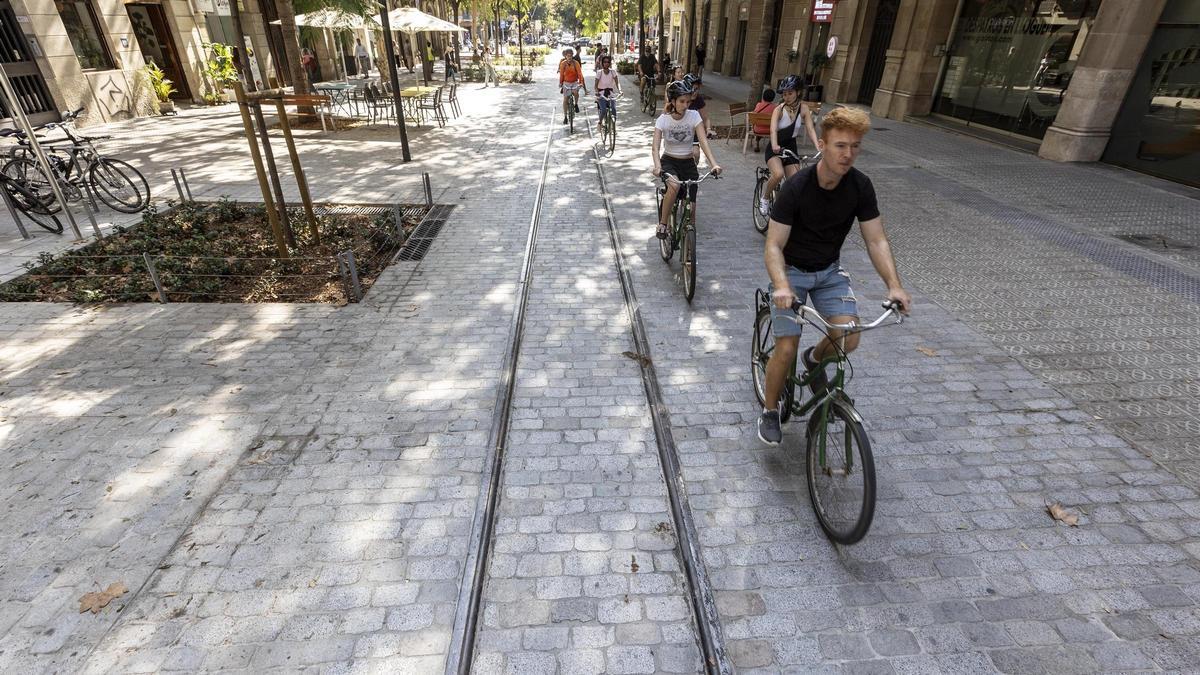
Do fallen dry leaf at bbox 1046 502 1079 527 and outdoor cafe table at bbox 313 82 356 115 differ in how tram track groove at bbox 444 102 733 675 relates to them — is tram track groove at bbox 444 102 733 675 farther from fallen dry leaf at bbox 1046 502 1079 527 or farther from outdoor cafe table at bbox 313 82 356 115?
outdoor cafe table at bbox 313 82 356 115

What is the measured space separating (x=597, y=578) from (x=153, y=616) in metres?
2.20

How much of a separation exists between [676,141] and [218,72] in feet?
72.0

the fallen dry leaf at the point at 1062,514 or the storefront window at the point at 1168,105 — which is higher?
the storefront window at the point at 1168,105

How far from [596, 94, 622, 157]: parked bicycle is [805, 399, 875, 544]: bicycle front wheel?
10891 millimetres

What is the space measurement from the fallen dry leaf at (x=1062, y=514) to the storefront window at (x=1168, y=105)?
35.1 ft

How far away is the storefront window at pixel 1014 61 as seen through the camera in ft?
39.9

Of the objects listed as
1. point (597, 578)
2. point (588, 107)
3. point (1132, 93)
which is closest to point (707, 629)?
point (597, 578)

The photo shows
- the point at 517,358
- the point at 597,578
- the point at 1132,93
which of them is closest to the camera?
the point at 597,578

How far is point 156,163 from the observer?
11.6m

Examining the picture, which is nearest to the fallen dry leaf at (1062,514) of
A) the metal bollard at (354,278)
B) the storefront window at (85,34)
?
the metal bollard at (354,278)

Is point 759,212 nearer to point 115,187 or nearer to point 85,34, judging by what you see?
point 115,187

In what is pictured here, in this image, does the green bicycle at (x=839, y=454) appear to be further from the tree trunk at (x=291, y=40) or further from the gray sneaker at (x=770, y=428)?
the tree trunk at (x=291, y=40)

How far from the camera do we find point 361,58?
31.8 metres

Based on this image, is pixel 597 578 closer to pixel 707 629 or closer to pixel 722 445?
pixel 707 629
